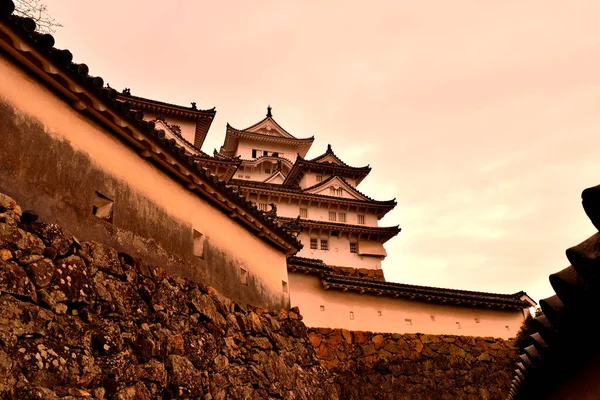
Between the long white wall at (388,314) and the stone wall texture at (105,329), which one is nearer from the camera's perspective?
the stone wall texture at (105,329)

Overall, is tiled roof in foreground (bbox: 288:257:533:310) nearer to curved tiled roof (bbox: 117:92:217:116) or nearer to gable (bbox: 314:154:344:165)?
curved tiled roof (bbox: 117:92:217:116)

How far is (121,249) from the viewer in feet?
23.4

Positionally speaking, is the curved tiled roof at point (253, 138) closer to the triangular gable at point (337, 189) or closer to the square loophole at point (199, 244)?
the triangular gable at point (337, 189)

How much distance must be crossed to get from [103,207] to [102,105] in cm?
147

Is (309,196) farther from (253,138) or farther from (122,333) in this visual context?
(122,333)

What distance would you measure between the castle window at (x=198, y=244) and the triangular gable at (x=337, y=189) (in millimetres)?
26618

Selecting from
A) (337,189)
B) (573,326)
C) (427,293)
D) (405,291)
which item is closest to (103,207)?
(573,326)

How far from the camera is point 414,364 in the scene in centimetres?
1812

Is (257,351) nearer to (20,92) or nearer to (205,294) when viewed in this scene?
(205,294)

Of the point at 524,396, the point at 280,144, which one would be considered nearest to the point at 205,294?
the point at 524,396

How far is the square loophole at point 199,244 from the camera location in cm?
913

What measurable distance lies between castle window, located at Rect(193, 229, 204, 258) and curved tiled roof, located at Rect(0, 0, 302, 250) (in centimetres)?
82

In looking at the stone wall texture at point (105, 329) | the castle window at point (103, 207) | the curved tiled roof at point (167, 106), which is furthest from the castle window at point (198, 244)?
the curved tiled roof at point (167, 106)

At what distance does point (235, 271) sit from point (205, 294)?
1.45 metres
